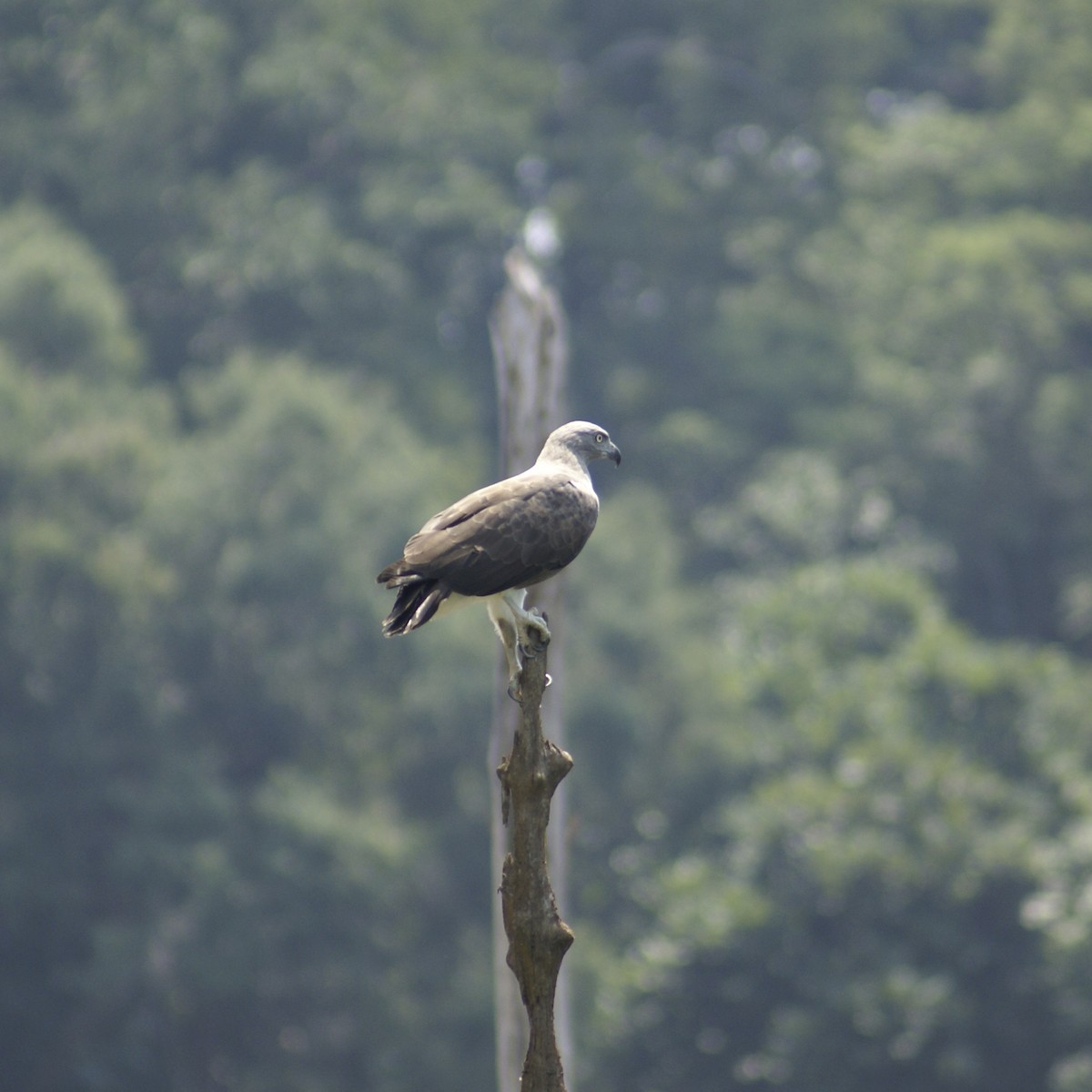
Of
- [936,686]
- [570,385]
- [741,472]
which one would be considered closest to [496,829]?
[936,686]

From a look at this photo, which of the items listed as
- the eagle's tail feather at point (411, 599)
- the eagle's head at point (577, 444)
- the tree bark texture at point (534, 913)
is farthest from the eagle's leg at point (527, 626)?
the eagle's head at point (577, 444)

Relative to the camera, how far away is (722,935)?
20047mm

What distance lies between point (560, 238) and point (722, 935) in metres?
20.8

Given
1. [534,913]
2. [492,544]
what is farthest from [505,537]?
[534,913]

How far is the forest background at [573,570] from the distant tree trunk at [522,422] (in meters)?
2.50

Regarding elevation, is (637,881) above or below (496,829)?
above

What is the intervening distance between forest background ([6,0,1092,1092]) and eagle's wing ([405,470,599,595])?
271 inches

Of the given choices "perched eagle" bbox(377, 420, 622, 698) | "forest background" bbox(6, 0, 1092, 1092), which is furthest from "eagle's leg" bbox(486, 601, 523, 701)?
"forest background" bbox(6, 0, 1092, 1092)

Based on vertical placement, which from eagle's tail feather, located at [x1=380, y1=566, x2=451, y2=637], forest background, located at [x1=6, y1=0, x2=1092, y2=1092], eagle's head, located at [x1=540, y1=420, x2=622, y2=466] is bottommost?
eagle's tail feather, located at [x1=380, y1=566, x2=451, y2=637]

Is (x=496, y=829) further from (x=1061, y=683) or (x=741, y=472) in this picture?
(x=741, y=472)

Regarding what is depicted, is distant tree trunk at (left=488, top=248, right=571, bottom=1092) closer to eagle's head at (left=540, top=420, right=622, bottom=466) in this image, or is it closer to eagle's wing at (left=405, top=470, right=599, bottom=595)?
eagle's head at (left=540, top=420, right=622, bottom=466)

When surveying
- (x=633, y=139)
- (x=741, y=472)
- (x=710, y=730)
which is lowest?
(x=710, y=730)

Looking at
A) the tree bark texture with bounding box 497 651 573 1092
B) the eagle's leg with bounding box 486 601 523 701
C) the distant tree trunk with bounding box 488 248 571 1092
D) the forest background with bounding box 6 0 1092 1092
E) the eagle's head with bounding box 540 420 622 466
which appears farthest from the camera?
the forest background with bounding box 6 0 1092 1092

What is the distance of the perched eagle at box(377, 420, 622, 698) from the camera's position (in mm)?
6910
